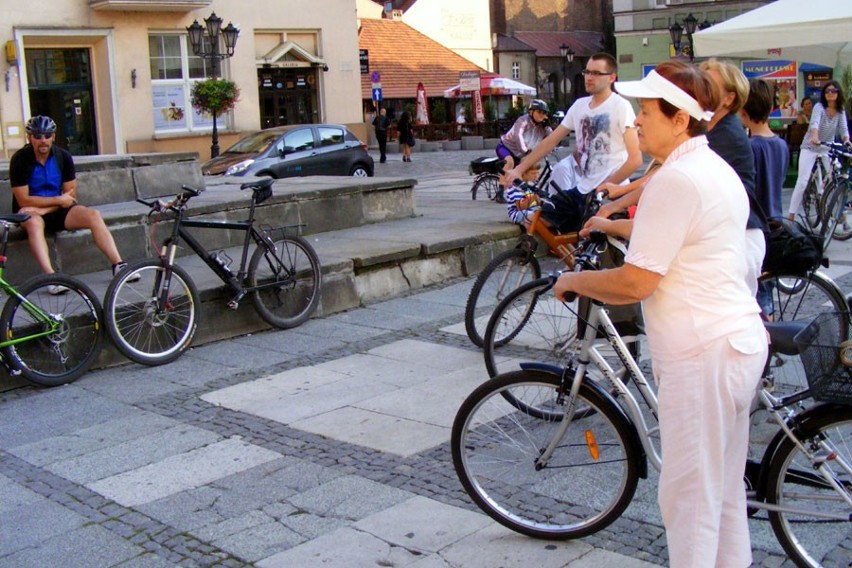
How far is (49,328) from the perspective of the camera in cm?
652

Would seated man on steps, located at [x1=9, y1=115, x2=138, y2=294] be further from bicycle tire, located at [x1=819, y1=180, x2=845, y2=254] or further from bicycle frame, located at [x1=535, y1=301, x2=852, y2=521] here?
bicycle tire, located at [x1=819, y1=180, x2=845, y2=254]

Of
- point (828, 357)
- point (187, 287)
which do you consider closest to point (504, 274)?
point (187, 287)

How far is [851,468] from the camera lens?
3305mm

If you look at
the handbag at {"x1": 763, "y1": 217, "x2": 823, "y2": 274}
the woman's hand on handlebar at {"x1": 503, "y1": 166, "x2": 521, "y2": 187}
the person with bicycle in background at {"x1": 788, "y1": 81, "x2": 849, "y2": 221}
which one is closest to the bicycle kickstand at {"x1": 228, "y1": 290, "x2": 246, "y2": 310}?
the woman's hand on handlebar at {"x1": 503, "y1": 166, "x2": 521, "y2": 187}

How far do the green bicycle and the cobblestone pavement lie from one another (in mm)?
153

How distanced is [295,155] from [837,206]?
1178cm

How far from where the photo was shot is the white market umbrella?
11.1 m

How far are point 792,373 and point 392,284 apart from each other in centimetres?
402

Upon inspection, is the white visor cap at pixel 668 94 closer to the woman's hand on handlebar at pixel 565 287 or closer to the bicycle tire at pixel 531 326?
the woman's hand on handlebar at pixel 565 287

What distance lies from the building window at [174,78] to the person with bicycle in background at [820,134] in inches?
724

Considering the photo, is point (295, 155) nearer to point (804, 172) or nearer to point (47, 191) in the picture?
point (804, 172)

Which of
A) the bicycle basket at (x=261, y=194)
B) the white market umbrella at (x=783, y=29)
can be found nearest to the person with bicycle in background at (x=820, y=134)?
the white market umbrella at (x=783, y=29)

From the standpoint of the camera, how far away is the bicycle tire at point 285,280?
305 inches

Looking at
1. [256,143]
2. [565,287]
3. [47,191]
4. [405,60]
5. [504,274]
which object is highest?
[405,60]
